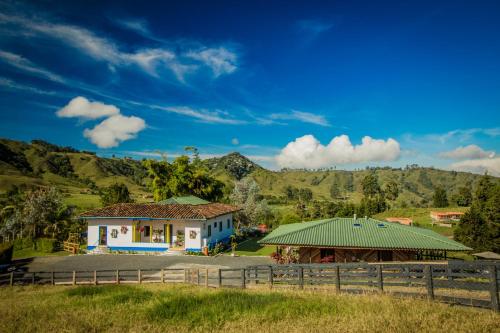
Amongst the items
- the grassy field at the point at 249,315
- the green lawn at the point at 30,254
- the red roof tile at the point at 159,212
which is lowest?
the green lawn at the point at 30,254

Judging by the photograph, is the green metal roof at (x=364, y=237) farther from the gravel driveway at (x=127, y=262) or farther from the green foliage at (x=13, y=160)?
the green foliage at (x=13, y=160)

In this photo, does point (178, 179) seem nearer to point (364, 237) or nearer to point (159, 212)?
point (159, 212)

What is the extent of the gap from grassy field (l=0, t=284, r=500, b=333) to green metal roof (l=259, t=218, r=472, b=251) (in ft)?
32.7

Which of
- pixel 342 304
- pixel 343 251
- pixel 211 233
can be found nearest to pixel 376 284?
pixel 342 304

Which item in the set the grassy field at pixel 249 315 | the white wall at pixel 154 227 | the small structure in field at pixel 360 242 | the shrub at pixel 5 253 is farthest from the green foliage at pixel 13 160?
the grassy field at pixel 249 315

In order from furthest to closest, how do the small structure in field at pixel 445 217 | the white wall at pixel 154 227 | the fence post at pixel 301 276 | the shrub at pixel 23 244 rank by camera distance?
the small structure in field at pixel 445 217
the shrub at pixel 23 244
the white wall at pixel 154 227
the fence post at pixel 301 276

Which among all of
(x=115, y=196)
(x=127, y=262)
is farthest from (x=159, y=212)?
(x=115, y=196)

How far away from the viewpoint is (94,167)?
570ft

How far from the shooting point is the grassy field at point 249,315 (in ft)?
29.6

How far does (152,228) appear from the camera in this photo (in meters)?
34.6

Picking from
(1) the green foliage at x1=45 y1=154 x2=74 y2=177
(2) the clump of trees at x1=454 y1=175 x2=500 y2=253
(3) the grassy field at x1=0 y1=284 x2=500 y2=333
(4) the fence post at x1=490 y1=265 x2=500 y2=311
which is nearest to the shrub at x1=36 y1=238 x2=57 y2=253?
(3) the grassy field at x1=0 y1=284 x2=500 y2=333

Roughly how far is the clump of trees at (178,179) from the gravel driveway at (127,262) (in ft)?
58.4

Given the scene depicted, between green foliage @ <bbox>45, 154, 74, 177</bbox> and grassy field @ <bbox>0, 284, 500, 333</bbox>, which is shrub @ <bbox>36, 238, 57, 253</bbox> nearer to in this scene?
grassy field @ <bbox>0, 284, 500, 333</bbox>

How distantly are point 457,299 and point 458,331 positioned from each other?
3278 mm
